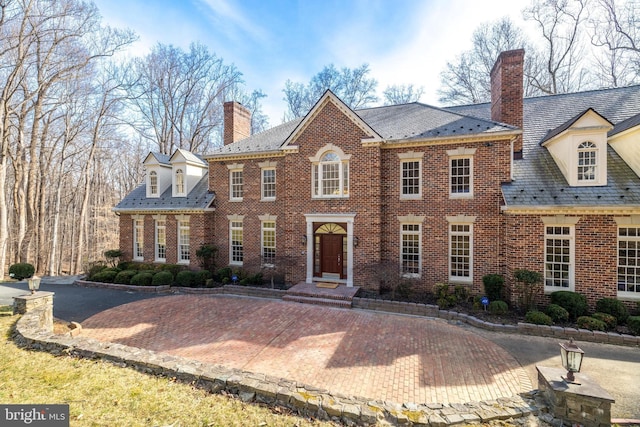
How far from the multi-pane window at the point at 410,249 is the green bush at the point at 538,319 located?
425 cm

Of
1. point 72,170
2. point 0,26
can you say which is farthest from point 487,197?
point 72,170

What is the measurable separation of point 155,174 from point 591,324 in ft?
73.1

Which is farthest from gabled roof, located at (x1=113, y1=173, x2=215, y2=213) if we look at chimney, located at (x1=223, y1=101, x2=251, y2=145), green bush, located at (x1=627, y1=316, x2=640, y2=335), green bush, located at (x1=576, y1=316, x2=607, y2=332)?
green bush, located at (x1=627, y1=316, x2=640, y2=335)

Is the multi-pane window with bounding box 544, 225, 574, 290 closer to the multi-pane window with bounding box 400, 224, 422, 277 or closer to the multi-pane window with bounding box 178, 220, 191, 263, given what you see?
the multi-pane window with bounding box 400, 224, 422, 277

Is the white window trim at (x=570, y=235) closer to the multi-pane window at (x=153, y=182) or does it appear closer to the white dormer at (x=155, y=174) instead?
the white dormer at (x=155, y=174)

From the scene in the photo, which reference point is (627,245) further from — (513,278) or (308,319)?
(308,319)

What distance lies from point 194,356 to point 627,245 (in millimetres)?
14440

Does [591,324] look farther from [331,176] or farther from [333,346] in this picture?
[331,176]

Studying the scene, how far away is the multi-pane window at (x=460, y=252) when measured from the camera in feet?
39.1

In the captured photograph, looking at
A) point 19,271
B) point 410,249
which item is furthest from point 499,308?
point 19,271

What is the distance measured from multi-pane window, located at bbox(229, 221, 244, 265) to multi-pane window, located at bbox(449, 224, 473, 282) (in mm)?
10808

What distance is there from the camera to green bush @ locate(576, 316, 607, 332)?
856 centimetres

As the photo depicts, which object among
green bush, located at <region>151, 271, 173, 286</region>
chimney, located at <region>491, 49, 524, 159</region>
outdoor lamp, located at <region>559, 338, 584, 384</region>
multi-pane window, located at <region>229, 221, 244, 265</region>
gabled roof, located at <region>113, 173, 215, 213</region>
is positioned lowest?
green bush, located at <region>151, 271, 173, 286</region>

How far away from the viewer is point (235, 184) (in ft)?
53.4
